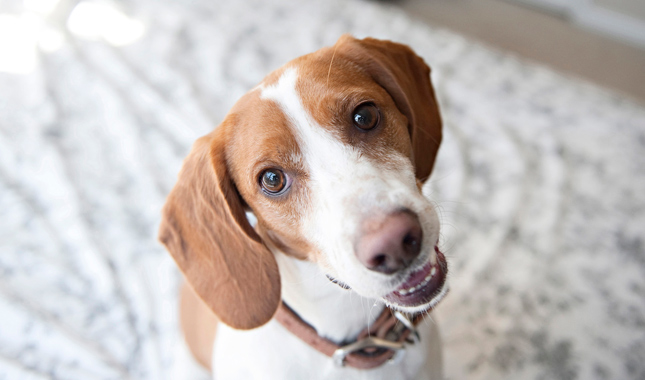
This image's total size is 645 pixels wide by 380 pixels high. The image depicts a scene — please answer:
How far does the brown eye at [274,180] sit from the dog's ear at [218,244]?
0.13 m

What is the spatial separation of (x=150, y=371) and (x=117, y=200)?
0.95 m

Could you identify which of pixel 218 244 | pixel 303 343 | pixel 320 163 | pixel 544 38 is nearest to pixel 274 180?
pixel 320 163

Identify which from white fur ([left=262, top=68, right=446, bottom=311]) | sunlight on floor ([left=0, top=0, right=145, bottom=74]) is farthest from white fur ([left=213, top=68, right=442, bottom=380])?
sunlight on floor ([left=0, top=0, right=145, bottom=74])

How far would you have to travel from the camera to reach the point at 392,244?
0.95 meters

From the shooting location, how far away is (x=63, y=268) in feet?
7.08

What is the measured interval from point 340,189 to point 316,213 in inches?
3.7

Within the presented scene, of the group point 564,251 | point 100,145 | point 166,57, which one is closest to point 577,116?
point 564,251

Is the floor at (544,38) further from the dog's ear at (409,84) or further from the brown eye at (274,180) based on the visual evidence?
the brown eye at (274,180)

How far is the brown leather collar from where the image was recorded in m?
1.31

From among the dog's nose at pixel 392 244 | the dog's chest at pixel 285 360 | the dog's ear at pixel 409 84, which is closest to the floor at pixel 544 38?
the dog's ear at pixel 409 84

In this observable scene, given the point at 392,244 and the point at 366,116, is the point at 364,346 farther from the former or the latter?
the point at 366,116

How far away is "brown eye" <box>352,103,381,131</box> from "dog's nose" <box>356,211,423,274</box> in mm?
316

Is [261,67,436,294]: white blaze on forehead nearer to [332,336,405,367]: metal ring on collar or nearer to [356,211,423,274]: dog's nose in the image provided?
[356,211,423,274]: dog's nose

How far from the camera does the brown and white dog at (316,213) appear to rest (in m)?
1.05
